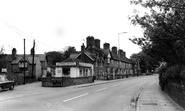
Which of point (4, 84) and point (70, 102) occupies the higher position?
point (4, 84)

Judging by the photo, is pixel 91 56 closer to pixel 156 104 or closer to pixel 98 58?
pixel 98 58

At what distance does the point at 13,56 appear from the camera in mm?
56656

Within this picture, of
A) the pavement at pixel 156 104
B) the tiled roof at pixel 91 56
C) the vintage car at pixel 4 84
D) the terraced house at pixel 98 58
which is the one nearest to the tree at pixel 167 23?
the pavement at pixel 156 104

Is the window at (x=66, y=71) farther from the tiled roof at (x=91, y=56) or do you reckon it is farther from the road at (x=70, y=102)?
the tiled roof at (x=91, y=56)

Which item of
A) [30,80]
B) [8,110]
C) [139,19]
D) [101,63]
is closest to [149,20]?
[139,19]

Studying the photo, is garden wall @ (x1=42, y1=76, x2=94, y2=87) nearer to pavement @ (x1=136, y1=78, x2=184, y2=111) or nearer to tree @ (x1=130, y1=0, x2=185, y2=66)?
pavement @ (x1=136, y1=78, x2=184, y2=111)

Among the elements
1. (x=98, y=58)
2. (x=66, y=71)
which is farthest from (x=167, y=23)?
(x=98, y=58)

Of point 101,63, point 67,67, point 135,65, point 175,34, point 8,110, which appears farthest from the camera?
point 135,65

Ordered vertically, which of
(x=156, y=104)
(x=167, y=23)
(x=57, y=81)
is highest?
(x=167, y=23)

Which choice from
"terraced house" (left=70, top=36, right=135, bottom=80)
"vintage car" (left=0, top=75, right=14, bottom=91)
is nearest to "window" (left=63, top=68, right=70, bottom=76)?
"vintage car" (left=0, top=75, right=14, bottom=91)

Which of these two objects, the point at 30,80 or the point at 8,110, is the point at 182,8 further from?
the point at 30,80

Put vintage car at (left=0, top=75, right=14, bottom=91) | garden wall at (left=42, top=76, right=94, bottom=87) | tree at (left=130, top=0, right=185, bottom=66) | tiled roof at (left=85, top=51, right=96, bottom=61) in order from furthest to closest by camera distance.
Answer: tiled roof at (left=85, top=51, right=96, bottom=61)
garden wall at (left=42, top=76, right=94, bottom=87)
vintage car at (left=0, top=75, right=14, bottom=91)
tree at (left=130, top=0, right=185, bottom=66)

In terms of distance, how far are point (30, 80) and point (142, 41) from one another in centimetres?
2973

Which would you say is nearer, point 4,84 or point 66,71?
point 4,84
